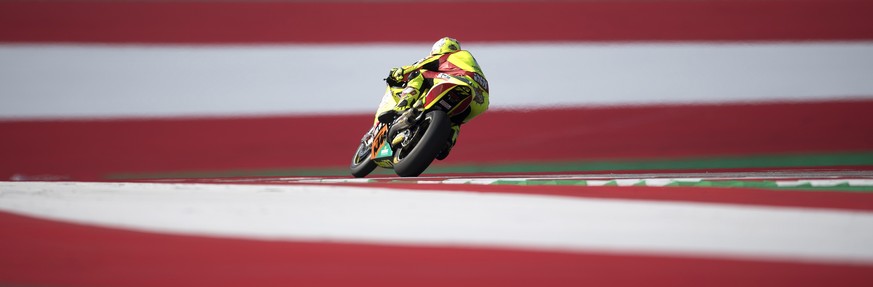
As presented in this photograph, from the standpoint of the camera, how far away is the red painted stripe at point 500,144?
5438 mm

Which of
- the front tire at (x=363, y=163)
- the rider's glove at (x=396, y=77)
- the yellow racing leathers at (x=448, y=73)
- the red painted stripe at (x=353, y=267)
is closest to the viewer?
the red painted stripe at (x=353, y=267)

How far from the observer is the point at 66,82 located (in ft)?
17.7

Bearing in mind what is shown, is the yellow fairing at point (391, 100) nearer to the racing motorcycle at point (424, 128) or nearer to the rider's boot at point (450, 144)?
the racing motorcycle at point (424, 128)

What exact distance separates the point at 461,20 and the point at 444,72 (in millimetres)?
1837

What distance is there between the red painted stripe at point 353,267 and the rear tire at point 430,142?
1.99 metres

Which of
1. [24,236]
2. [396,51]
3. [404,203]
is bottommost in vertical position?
[24,236]

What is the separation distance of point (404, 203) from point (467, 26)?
3518 mm

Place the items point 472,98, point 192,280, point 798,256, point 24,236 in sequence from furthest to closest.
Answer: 1. point 472,98
2. point 24,236
3. point 798,256
4. point 192,280

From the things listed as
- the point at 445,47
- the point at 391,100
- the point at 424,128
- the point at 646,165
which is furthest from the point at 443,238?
the point at 646,165

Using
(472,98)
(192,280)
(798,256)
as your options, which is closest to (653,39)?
(472,98)

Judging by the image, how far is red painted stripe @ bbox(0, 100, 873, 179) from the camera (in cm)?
544

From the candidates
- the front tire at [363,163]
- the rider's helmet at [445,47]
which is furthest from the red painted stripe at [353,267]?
the front tire at [363,163]

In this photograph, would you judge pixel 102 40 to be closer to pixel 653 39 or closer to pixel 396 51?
pixel 396 51


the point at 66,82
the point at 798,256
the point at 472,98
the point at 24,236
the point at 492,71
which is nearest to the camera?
the point at 798,256
